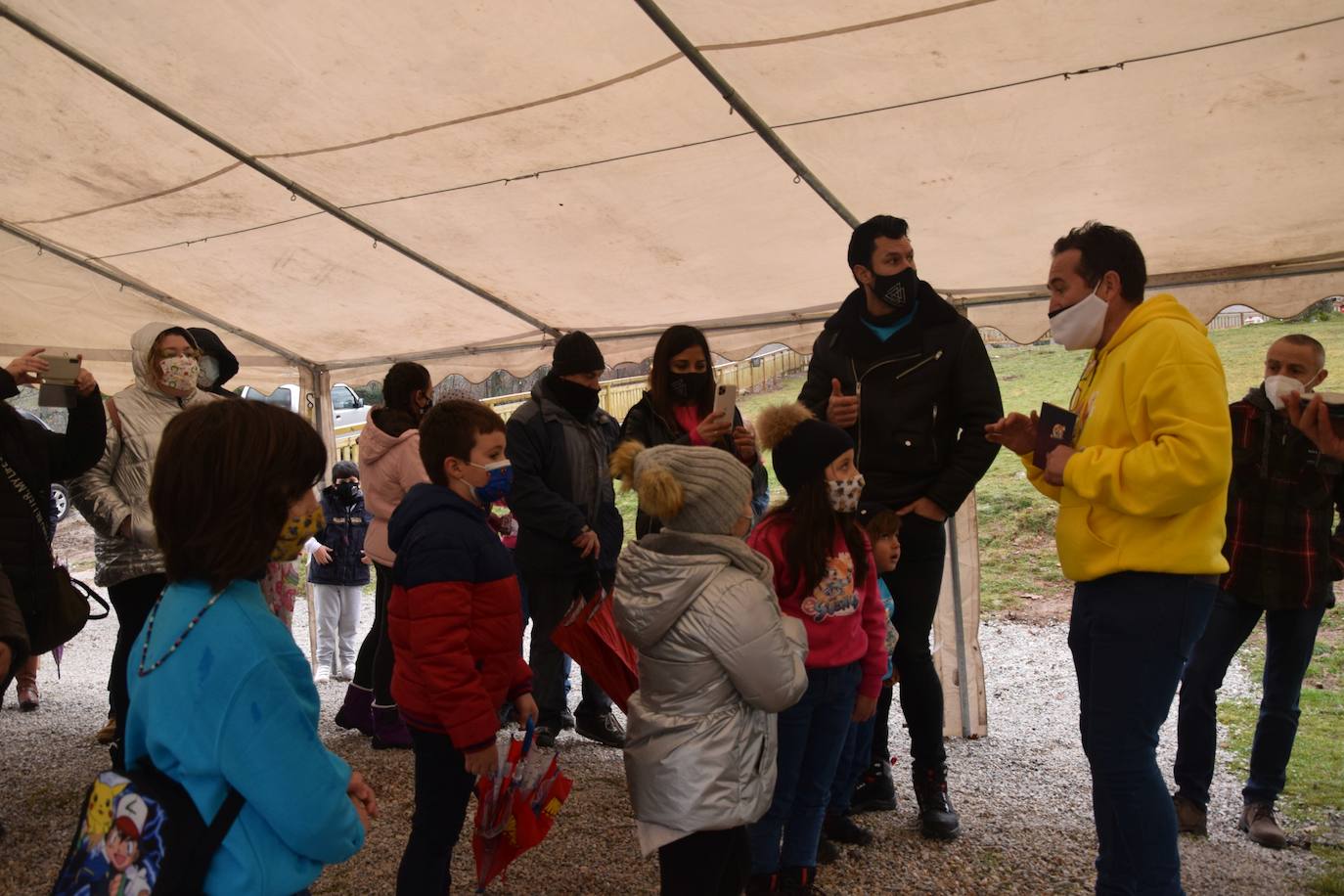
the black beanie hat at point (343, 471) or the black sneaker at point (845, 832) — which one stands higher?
the black beanie hat at point (343, 471)

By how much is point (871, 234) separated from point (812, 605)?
1.32 meters

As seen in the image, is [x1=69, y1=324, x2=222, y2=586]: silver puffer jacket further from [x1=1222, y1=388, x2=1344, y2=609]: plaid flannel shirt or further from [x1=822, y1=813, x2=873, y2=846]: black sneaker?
[x1=1222, y1=388, x2=1344, y2=609]: plaid flannel shirt

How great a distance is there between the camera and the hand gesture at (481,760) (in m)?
2.66

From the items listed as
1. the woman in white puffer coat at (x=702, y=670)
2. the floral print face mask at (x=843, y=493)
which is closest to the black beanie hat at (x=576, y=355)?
the floral print face mask at (x=843, y=493)

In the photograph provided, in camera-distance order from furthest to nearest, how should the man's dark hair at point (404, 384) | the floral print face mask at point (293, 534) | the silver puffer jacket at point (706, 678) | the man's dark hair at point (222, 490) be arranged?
the man's dark hair at point (404, 384), the silver puffer jacket at point (706, 678), the floral print face mask at point (293, 534), the man's dark hair at point (222, 490)

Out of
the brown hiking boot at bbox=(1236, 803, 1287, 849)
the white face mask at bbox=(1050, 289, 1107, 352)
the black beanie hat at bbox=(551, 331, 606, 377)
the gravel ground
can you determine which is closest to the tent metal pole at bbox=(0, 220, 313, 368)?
the gravel ground

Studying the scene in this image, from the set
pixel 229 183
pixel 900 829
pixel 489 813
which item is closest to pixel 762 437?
pixel 489 813

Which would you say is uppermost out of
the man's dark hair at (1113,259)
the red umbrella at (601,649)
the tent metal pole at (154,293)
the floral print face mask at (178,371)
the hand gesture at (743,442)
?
the tent metal pole at (154,293)

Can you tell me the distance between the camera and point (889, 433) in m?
3.58

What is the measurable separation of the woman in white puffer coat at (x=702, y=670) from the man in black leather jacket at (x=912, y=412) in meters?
0.99

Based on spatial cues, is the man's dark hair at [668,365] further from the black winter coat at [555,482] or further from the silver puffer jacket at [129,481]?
the silver puffer jacket at [129,481]

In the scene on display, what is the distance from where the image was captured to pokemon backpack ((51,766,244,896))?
5.08 feet

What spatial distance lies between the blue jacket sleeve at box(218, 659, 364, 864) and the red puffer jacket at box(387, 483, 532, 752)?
0.92 m

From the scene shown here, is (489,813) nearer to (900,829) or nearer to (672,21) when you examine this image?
(900,829)
